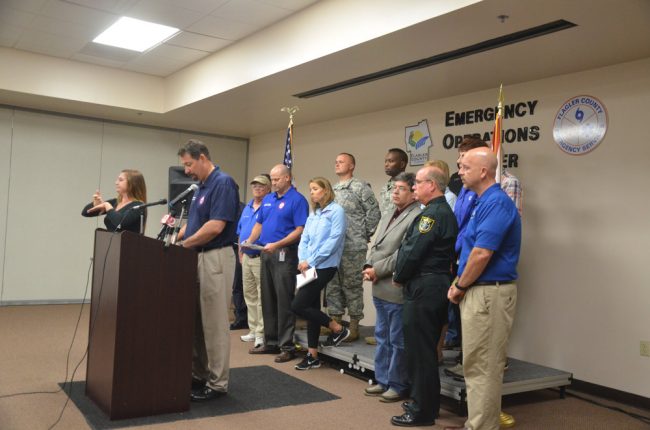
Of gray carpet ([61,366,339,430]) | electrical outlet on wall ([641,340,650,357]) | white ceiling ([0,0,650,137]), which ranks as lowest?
gray carpet ([61,366,339,430])

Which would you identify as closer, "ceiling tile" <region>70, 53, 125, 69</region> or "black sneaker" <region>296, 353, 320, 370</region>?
"black sneaker" <region>296, 353, 320, 370</region>

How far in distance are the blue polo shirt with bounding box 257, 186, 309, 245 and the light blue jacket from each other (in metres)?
0.44

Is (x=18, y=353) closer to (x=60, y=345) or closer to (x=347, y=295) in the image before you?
(x=60, y=345)

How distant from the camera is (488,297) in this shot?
9.95 ft

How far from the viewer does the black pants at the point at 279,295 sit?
5.10 m

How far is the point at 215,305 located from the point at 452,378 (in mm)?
1585

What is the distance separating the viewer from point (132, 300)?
3268 mm

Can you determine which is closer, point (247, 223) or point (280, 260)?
point (280, 260)

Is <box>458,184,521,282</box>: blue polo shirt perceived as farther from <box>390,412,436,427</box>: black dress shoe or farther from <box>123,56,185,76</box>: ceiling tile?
<box>123,56,185,76</box>: ceiling tile

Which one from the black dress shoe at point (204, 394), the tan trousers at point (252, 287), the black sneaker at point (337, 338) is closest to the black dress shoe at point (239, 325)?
the tan trousers at point (252, 287)

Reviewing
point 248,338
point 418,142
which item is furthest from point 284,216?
point 418,142

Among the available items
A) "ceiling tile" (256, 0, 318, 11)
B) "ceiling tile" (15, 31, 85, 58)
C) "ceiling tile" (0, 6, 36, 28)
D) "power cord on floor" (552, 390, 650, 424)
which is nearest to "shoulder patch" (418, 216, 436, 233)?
"power cord on floor" (552, 390, 650, 424)

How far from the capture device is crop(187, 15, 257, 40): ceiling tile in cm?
555

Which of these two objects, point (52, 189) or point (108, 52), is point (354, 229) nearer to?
point (108, 52)
